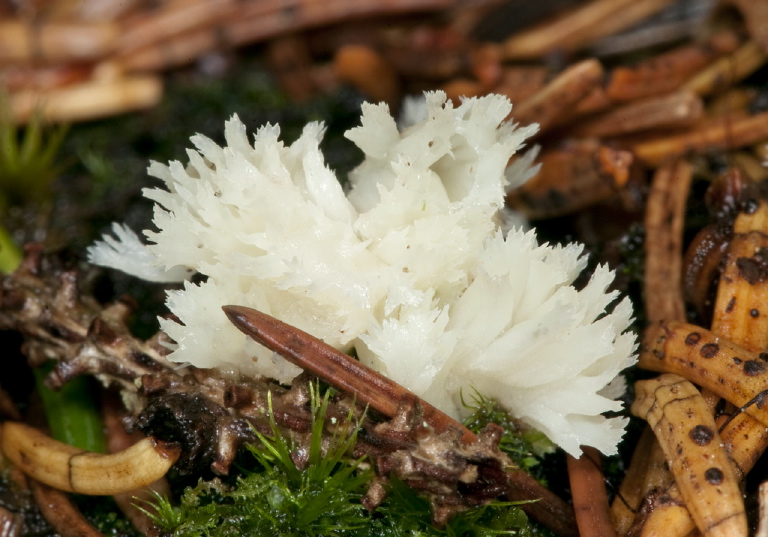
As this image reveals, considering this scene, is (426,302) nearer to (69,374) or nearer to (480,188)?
(480,188)

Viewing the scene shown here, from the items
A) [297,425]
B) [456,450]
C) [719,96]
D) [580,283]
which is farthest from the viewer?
[719,96]

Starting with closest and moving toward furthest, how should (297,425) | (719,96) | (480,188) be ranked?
1. (297,425)
2. (480,188)
3. (719,96)

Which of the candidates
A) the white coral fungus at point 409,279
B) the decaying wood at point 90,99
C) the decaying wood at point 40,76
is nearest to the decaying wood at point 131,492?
the white coral fungus at point 409,279

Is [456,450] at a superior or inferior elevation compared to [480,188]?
inferior

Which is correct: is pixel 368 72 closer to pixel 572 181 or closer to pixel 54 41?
pixel 572 181

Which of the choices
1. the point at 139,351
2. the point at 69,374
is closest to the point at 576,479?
the point at 139,351

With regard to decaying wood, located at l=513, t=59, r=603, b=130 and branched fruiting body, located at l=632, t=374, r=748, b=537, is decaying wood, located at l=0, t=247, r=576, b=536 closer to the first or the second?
branched fruiting body, located at l=632, t=374, r=748, b=537
